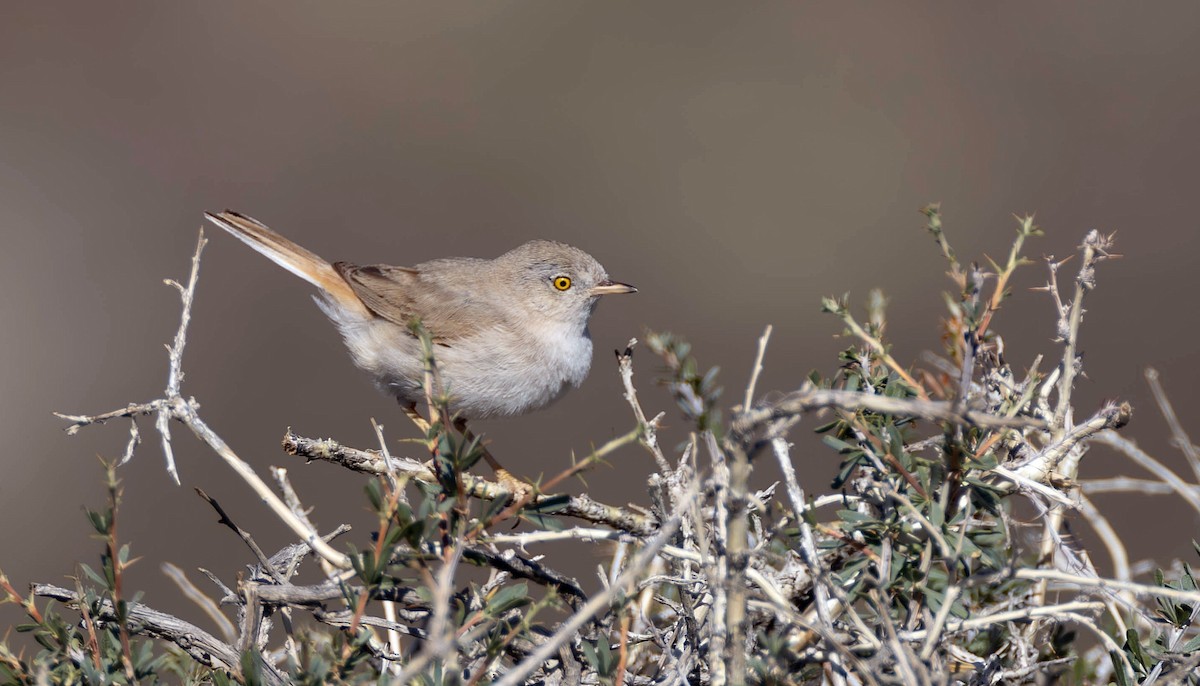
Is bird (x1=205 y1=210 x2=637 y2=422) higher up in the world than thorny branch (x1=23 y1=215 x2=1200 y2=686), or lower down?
higher up

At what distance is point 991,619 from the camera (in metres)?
2.00

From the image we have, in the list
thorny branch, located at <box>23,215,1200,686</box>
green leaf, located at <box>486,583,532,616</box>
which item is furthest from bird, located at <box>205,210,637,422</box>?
green leaf, located at <box>486,583,532,616</box>

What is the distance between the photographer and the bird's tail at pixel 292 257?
5.72 m

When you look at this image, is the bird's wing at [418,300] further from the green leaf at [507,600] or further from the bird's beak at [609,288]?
the green leaf at [507,600]

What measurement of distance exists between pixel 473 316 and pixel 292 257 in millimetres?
1324

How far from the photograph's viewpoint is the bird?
4988 millimetres

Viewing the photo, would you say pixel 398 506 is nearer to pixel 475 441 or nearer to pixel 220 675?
pixel 475 441

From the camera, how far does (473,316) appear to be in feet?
17.5

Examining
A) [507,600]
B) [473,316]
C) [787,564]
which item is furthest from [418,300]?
[507,600]

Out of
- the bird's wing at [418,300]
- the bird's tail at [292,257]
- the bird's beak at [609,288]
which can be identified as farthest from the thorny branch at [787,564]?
the bird's tail at [292,257]

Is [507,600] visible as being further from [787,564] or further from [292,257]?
[292,257]

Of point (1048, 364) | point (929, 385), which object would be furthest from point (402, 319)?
point (1048, 364)

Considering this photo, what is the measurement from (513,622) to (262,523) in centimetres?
678

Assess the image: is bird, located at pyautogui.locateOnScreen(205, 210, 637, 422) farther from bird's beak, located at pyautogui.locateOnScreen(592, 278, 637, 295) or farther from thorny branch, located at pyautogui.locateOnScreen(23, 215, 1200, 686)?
thorny branch, located at pyautogui.locateOnScreen(23, 215, 1200, 686)
